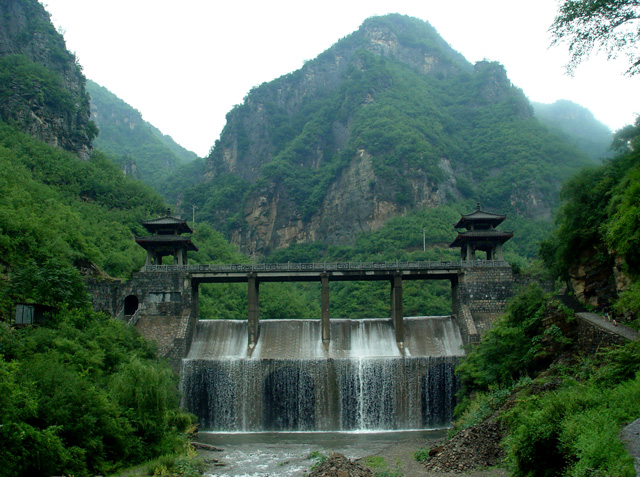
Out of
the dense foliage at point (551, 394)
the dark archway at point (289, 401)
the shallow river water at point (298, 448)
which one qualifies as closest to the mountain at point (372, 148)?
the dark archway at point (289, 401)

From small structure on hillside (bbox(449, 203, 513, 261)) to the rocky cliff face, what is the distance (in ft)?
164

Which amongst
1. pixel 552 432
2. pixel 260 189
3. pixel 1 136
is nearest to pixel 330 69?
pixel 260 189

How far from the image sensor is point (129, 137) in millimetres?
164875

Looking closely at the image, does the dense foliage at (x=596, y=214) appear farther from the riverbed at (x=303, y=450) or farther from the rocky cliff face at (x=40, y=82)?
the rocky cliff face at (x=40, y=82)

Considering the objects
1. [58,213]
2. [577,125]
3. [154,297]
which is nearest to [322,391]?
[154,297]

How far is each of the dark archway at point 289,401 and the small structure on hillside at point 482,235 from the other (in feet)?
53.9

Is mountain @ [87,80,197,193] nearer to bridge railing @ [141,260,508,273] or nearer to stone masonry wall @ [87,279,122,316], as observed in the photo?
stone masonry wall @ [87,279,122,316]

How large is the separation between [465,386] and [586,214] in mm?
12303

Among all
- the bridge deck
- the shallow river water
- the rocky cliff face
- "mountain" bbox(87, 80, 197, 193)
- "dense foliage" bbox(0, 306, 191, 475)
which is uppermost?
"mountain" bbox(87, 80, 197, 193)

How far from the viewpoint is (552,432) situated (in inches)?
572

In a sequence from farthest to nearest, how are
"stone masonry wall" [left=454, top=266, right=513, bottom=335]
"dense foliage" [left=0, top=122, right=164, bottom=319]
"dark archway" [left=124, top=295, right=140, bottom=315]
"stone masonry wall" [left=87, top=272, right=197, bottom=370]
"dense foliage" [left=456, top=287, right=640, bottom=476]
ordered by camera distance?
"dark archway" [left=124, top=295, right=140, bottom=315], "stone masonry wall" [left=87, top=272, right=197, bottom=370], "stone masonry wall" [left=454, top=266, right=513, bottom=335], "dense foliage" [left=0, top=122, right=164, bottom=319], "dense foliage" [left=456, top=287, right=640, bottom=476]

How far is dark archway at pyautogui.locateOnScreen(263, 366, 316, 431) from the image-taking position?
37125 millimetres

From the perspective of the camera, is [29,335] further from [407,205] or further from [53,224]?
[407,205]

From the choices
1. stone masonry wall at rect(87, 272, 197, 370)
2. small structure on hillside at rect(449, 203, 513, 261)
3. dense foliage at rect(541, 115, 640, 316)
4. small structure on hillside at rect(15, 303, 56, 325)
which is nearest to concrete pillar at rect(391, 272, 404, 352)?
small structure on hillside at rect(449, 203, 513, 261)
